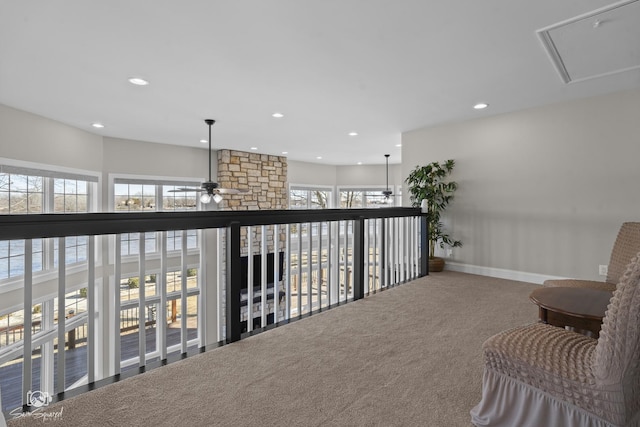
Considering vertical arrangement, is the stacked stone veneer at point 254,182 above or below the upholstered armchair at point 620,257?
above

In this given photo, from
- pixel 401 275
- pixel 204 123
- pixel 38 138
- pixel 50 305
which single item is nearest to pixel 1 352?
pixel 50 305

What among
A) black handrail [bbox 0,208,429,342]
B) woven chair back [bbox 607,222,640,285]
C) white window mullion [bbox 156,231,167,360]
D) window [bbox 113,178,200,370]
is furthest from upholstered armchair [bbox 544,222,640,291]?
window [bbox 113,178,200,370]

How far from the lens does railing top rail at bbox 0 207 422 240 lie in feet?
4.87

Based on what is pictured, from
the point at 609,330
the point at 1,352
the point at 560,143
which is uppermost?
the point at 560,143

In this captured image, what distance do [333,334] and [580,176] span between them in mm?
3545

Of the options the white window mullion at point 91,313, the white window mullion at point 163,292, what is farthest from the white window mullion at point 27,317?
the white window mullion at point 163,292

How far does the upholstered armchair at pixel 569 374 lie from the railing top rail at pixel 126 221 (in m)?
1.70

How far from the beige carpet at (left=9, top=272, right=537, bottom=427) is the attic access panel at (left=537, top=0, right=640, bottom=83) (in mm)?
2251

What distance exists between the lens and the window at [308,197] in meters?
8.95

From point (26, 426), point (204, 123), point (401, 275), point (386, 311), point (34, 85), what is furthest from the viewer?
point (204, 123)

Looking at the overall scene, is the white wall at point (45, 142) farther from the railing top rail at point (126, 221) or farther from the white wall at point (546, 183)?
the white wall at point (546, 183)

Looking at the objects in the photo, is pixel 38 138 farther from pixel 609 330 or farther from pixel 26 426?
pixel 609 330

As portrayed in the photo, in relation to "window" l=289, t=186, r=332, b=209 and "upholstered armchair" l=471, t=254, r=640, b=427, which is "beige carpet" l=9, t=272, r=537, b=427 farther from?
"window" l=289, t=186, r=332, b=209

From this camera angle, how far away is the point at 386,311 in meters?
3.03
